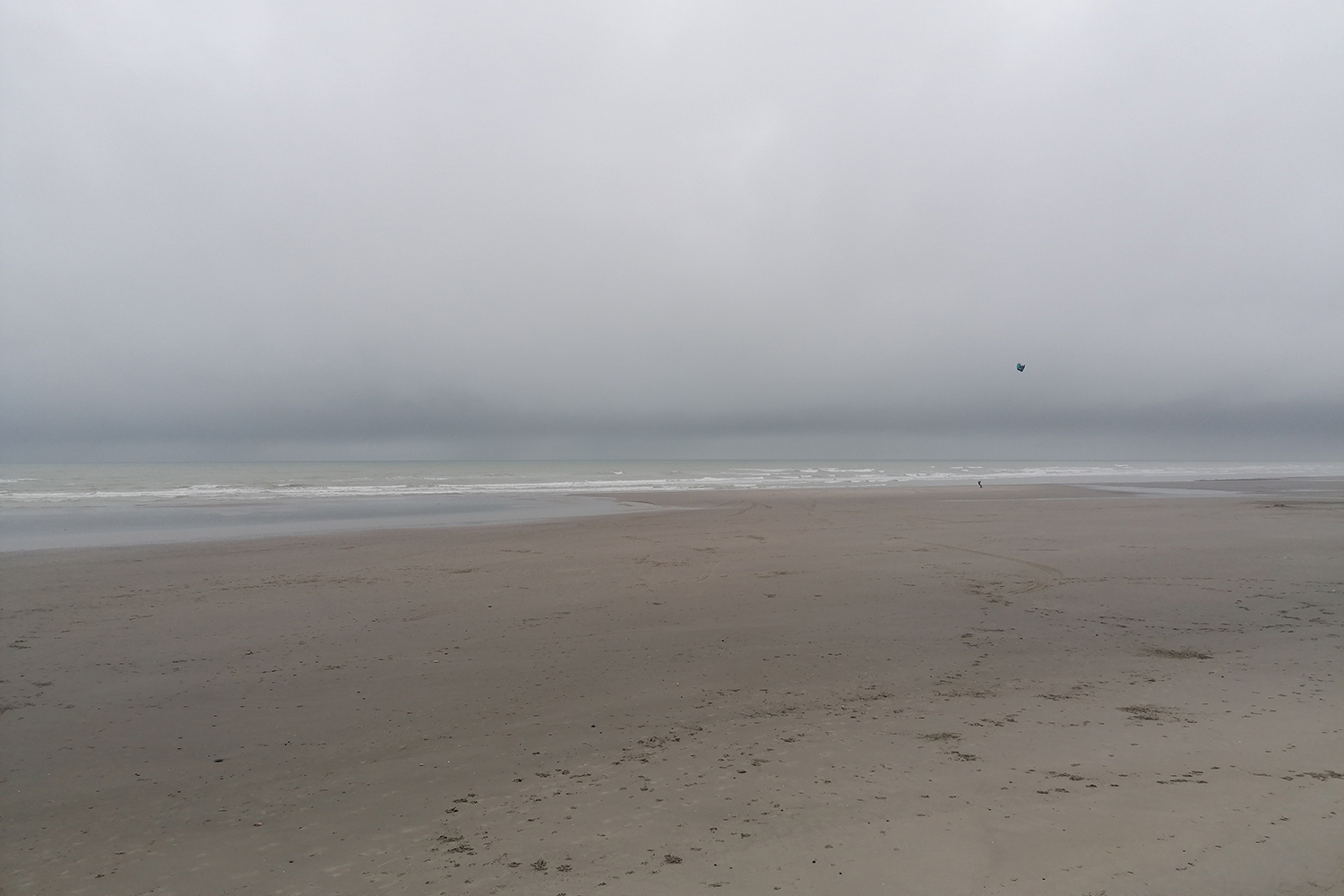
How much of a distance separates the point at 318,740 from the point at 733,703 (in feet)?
13.4

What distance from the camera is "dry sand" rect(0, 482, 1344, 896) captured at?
13.5 ft

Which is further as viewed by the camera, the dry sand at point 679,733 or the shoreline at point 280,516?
the shoreline at point 280,516

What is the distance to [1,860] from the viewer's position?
4.35 metres

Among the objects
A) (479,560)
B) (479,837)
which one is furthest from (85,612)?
(479,837)

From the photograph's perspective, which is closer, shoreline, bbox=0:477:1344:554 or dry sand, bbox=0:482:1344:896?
dry sand, bbox=0:482:1344:896

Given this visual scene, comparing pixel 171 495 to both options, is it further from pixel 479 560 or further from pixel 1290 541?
pixel 1290 541

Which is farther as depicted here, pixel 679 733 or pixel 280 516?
pixel 280 516

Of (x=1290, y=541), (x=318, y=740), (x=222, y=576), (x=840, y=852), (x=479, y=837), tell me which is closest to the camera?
(x=840, y=852)

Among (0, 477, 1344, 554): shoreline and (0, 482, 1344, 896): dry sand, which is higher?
(0, 477, 1344, 554): shoreline

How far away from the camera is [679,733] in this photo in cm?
604

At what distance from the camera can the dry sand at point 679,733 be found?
13.5 feet

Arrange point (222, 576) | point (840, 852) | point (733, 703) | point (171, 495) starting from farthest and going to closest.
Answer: point (171, 495), point (222, 576), point (733, 703), point (840, 852)

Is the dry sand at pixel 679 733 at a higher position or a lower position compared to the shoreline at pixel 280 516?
lower

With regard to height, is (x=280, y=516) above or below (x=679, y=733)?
above
